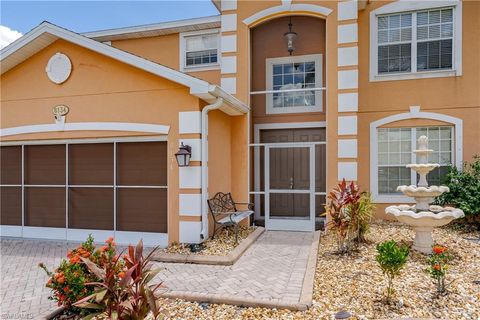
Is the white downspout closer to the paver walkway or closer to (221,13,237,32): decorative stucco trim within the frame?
the paver walkway

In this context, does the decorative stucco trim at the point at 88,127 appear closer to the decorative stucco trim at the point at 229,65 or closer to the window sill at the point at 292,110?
the decorative stucco trim at the point at 229,65

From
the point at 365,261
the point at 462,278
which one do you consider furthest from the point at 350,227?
the point at 462,278

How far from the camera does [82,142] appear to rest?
781 centimetres

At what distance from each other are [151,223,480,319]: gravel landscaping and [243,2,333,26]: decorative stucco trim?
641 centimetres

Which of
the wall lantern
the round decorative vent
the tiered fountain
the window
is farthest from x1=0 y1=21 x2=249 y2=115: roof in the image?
the window

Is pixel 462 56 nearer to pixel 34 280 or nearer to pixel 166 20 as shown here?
pixel 166 20

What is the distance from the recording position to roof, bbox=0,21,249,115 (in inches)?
259

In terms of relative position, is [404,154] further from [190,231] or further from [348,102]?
[190,231]

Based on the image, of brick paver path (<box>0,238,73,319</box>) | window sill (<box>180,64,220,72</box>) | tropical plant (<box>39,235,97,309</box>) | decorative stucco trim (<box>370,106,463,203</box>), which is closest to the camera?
tropical plant (<box>39,235,97,309</box>)

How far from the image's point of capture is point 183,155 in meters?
6.68

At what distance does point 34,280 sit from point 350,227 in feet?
19.8

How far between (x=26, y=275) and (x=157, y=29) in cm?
800

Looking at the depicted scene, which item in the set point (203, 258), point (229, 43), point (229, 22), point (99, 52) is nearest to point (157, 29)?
point (229, 22)

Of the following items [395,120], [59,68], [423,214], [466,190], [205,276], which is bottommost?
[205,276]
